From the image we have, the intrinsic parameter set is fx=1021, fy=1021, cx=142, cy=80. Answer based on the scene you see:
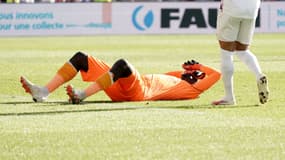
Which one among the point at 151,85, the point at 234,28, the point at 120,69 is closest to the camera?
the point at 120,69

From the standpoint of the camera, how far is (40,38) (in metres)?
37.8

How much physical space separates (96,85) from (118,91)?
63cm

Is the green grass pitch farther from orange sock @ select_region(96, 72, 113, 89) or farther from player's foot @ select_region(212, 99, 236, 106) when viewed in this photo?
orange sock @ select_region(96, 72, 113, 89)

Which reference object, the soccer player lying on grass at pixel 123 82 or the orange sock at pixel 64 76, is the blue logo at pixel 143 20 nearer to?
the soccer player lying on grass at pixel 123 82

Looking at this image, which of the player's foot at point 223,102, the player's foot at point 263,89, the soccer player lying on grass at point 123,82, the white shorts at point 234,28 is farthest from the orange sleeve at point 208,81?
the player's foot at point 263,89

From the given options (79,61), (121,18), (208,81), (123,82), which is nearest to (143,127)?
(123,82)

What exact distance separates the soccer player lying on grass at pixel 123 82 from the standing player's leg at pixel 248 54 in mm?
452

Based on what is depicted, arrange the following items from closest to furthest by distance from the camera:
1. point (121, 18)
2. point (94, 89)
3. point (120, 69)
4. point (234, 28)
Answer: point (120, 69) < point (94, 89) < point (234, 28) < point (121, 18)

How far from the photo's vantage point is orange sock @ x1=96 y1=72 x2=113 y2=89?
471 inches

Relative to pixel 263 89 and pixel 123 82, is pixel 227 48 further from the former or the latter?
pixel 123 82

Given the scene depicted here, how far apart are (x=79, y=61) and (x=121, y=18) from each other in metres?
27.2

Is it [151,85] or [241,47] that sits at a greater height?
[241,47]

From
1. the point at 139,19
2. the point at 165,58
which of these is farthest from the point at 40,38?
the point at 165,58

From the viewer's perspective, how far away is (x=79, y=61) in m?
12.5
